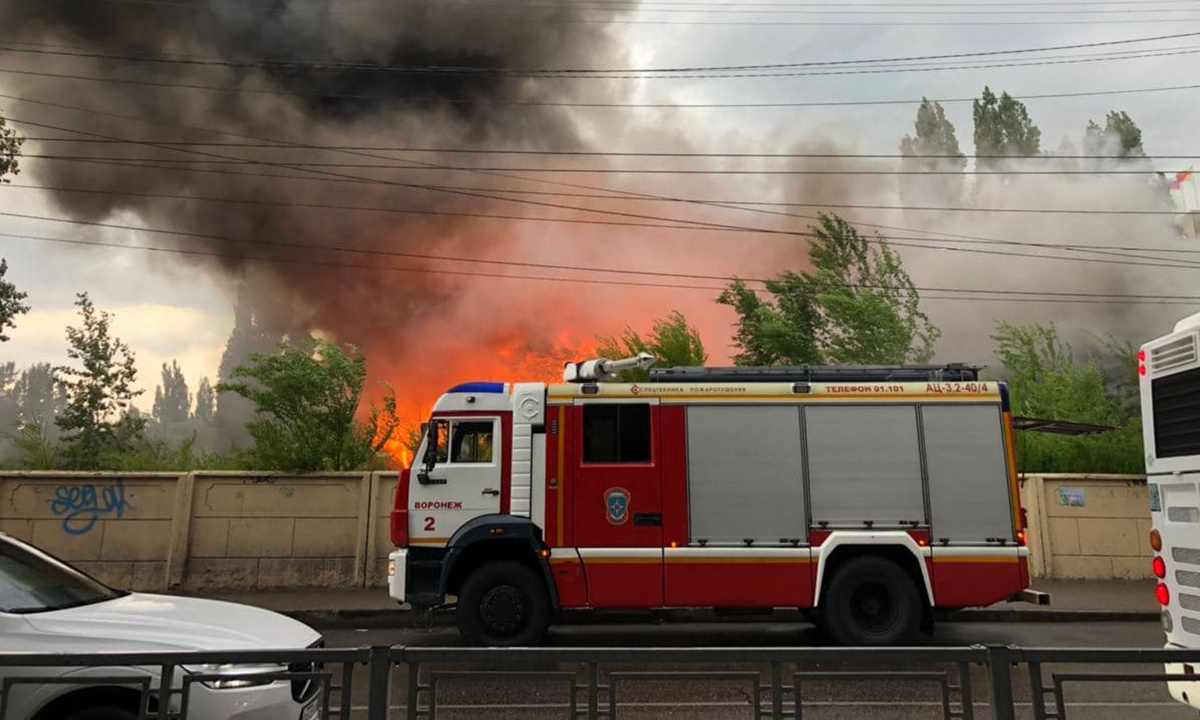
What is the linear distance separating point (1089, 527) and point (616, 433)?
9.88 m

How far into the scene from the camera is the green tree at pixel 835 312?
73.3 ft

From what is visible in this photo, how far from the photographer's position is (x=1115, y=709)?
18.2 feet

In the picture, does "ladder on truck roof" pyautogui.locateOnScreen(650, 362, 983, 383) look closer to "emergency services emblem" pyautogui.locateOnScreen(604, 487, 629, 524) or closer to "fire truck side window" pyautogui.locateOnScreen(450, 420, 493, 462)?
"emergency services emblem" pyautogui.locateOnScreen(604, 487, 629, 524)

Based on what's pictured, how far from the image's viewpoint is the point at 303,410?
1422 centimetres

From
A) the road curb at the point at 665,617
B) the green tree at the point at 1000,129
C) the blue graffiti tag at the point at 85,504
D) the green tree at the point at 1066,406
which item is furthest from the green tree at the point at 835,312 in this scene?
the green tree at the point at 1000,129

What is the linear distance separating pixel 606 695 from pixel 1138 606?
432 inches

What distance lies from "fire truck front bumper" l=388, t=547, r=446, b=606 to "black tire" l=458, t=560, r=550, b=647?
316 millimetres

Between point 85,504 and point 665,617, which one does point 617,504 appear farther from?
point 85,504

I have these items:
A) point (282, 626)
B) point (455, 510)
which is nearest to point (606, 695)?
point (282, 626)

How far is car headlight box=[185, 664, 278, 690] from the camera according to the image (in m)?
3.29

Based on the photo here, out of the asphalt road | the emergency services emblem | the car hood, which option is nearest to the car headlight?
the car hood

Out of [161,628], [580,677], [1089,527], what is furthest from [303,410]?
[1089,527]

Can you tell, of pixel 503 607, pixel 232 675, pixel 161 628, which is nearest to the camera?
pixel 232 675

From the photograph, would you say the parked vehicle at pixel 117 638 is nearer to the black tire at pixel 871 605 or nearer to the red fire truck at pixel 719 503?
the red fire truck at pixel 719 503
